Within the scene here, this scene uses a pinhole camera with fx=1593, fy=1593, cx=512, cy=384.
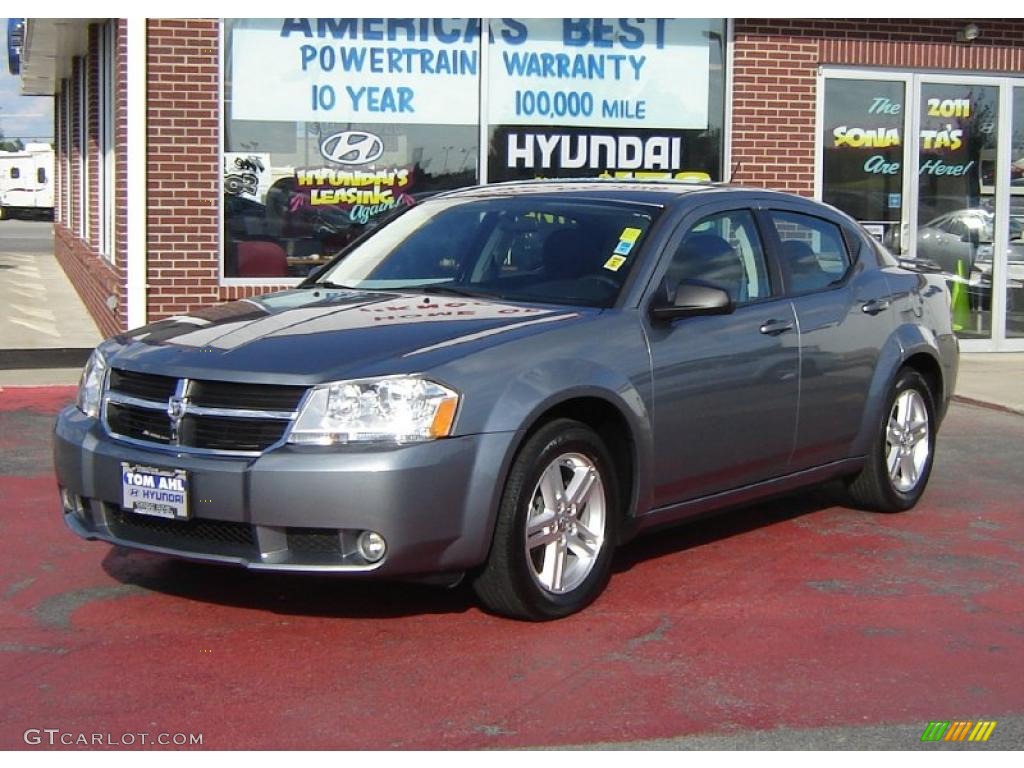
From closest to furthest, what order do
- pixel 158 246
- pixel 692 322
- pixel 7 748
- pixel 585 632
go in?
1. pixel 7 748
2. pixel 585 632
3. pixel 692 322
4. pixel 158 246

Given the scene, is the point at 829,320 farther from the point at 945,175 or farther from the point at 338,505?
the point at 945,175

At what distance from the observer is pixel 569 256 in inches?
259

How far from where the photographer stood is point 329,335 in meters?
5.77

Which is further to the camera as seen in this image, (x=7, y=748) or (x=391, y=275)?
(x=391, y=275)

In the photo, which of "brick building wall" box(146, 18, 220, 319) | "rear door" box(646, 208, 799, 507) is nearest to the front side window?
"rear door" box(646, 208, 799, 507)

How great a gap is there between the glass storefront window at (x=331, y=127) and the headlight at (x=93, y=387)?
655 centimetres

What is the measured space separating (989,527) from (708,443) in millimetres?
2012

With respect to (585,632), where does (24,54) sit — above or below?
above

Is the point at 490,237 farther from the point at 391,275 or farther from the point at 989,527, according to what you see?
the point at 989,527

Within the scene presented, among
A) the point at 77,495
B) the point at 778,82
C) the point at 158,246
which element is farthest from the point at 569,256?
the point at 778,82

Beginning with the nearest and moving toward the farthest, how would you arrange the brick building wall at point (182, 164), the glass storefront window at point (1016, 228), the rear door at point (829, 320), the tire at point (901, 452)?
the rear door at point (829, 320) < the tire at point (901, 452) < the brick building wall at point (182, 164) < the glass storefront window at point (1016, 228)

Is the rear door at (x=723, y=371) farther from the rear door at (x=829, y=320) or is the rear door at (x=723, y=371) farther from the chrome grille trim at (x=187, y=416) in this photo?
the chrome grille trim at (x=187, y=416)

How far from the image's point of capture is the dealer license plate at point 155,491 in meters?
5.44

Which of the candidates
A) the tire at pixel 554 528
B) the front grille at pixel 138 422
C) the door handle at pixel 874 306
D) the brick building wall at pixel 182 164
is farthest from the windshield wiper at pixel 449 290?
the brick building wall at pixel 182 164
